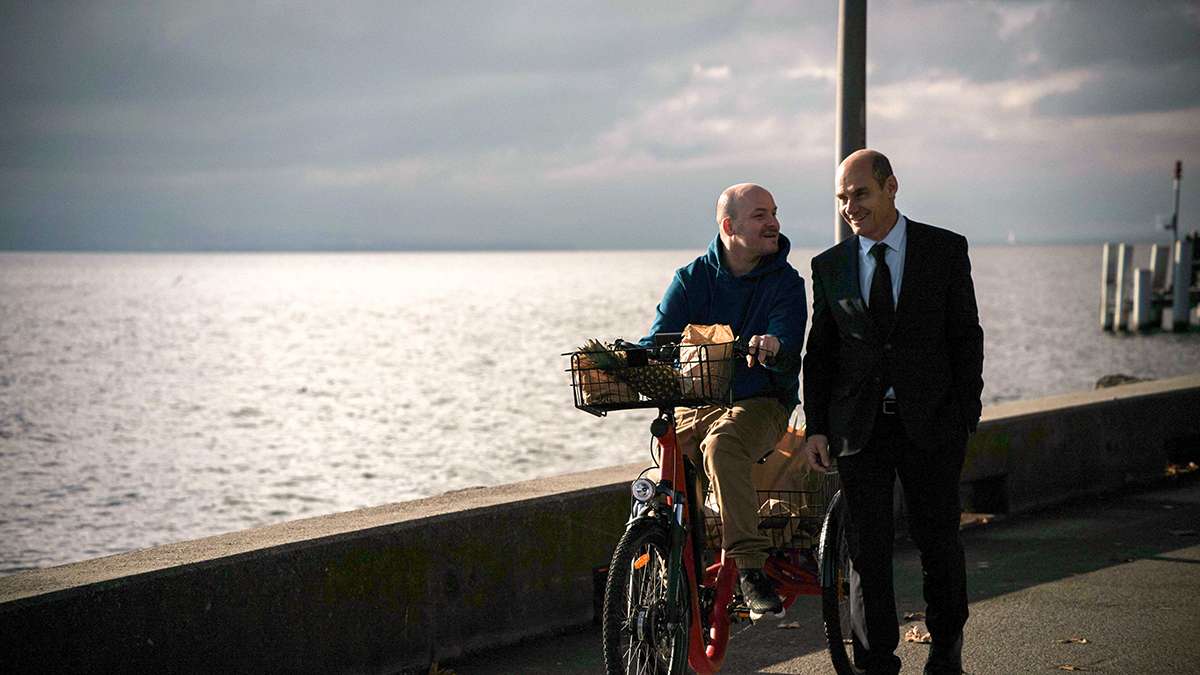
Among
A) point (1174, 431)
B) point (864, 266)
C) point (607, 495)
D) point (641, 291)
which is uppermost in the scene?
point (864, 266)

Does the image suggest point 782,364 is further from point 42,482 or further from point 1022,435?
point 42,482

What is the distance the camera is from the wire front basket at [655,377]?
4738mm

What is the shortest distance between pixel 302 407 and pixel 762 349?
4191cm

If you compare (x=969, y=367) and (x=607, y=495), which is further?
(x=607, y=495)

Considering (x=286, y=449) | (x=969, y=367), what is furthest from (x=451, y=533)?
(x=286, y=449)

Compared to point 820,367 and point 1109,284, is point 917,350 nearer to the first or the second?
point 820,367

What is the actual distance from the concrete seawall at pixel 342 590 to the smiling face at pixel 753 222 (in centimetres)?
175

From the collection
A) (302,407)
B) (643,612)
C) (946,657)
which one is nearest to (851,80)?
(946,657)

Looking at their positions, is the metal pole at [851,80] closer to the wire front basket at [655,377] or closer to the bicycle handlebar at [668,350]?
the bicycle handlebar at [668,350]

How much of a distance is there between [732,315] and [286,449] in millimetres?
30869

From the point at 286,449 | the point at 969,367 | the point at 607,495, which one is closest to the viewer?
the point at 969,367

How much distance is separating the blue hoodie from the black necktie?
41 cm

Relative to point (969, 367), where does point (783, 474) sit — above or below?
below

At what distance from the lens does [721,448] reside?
5227 mm
